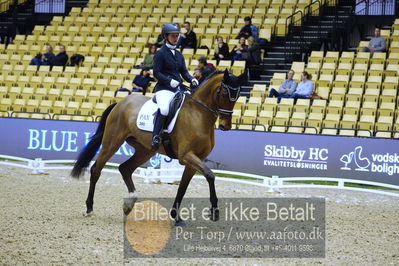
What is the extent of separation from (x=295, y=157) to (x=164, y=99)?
679cm

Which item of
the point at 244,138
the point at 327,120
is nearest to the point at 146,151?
the point at 244,138

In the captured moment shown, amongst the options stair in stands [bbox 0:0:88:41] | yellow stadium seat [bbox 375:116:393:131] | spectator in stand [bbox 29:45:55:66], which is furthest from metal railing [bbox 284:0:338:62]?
stair in stands [bbox 0:0:88:41]

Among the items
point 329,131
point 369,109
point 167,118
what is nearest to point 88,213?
point 167,118

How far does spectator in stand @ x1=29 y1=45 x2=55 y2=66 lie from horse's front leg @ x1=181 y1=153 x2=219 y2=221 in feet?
49.8

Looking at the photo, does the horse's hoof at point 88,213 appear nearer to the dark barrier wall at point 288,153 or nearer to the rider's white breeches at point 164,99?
the rider's white breeches at point 164,99

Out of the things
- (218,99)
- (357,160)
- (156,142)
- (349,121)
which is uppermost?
(218,99)

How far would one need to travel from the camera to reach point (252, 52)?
68.3 feet

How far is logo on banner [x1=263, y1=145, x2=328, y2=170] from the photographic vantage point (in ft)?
53.1

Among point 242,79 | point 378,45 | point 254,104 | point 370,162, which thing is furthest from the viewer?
point 378,45

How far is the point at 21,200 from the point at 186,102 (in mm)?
3740

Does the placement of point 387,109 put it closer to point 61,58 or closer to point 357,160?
point 357,160

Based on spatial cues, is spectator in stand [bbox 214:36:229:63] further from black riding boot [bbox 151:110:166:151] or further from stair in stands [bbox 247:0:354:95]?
black riding boot [bbox 151:110:166:151]

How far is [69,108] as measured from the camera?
21.1m

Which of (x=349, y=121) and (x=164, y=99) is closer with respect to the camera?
(x=164, y=99)
